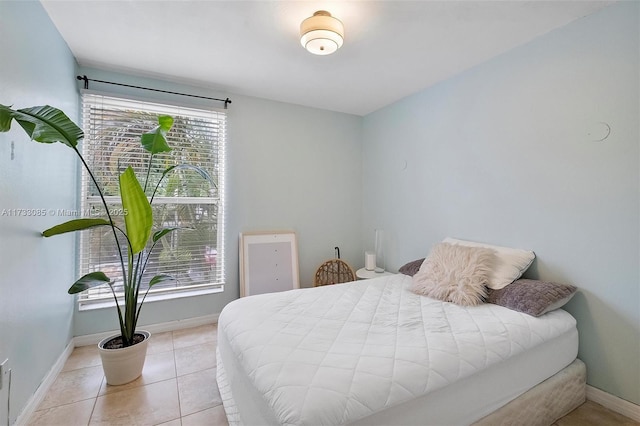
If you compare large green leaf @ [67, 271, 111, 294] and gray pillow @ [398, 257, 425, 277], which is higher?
large green leaf @ [67, 271, 111, 294]

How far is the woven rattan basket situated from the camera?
11.4 ft

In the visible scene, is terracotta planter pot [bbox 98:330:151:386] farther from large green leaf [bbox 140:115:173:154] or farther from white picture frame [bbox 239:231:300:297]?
large green leaf [bbox 140:115:173:154]

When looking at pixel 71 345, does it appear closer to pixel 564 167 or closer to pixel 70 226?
pixel 70 226

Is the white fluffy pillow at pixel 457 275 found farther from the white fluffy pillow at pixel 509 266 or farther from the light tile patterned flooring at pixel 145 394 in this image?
the light tile patterned flooring at pixel 145 394

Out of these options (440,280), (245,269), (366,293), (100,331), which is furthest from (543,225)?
(100,331)

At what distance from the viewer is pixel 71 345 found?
2.39 metres

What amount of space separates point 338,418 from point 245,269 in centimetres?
227

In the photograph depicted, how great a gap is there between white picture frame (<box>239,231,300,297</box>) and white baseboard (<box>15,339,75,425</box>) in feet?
4.71

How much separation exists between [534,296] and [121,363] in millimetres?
2728

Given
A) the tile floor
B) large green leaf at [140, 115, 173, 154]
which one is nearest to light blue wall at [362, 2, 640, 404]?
the tile floor

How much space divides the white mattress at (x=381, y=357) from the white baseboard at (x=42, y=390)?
1074mm

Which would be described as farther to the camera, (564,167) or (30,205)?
(564,167)

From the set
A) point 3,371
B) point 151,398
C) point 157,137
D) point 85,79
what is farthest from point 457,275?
point 85,79

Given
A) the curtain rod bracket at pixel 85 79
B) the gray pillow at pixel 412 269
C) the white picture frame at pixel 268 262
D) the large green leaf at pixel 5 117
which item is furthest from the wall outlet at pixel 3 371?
the gray pillow at pixel 412 269
